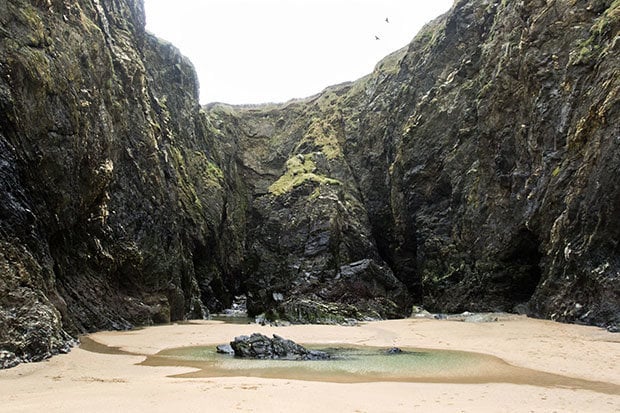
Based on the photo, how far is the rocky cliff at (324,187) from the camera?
812 inches

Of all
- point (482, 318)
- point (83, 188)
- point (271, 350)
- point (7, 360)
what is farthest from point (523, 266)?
point (7, 360)

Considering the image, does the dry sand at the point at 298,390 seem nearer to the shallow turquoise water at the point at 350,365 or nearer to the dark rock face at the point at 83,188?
the shallow turquoise water at the point at 350,365

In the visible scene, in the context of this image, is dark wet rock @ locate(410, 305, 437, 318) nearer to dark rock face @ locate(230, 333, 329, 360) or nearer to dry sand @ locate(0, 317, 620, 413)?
dry sand @ locate(0, 317, 620, 413)

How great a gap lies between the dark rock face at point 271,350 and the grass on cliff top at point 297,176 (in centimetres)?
3936

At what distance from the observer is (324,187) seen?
5594 cm

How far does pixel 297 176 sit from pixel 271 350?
4415 cm

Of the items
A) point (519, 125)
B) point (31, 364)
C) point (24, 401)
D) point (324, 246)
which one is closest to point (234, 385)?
point (24, 401)

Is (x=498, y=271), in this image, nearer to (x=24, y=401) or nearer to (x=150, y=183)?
(x=150, y=183)


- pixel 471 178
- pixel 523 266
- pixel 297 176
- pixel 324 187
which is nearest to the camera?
pixel 523 266

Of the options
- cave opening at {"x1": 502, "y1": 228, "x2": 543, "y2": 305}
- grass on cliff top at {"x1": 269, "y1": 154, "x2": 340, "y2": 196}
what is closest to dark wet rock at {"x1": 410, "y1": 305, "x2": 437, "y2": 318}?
cave opening at {"x1": 502, "y1": 228, "x2": 543, "y2": 305}

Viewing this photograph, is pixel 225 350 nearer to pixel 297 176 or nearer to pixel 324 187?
pixel 324 187

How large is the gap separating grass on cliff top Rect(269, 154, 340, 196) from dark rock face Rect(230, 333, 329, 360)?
39.4m

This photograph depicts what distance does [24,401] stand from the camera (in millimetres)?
9891

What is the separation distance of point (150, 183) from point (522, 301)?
92.8 feet
